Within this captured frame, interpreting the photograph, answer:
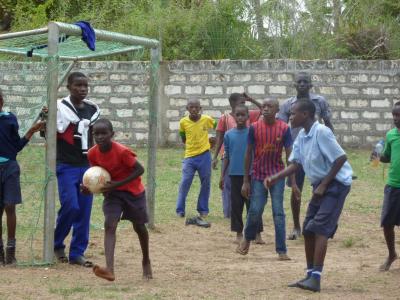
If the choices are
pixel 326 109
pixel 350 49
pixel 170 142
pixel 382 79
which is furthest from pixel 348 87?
pixel 326 109

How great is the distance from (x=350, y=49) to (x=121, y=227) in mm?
9519

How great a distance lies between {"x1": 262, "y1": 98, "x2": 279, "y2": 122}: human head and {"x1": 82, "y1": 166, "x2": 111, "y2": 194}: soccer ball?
2157 mm

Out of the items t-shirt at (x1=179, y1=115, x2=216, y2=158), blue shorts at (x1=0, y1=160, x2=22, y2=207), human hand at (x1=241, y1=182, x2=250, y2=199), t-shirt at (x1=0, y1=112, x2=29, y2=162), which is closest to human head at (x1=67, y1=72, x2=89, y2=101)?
t-shirt at (x1=0, y1=112, x2=29, y2=162)

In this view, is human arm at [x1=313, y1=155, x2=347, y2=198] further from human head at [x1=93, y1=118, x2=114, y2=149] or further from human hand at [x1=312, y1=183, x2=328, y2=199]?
human head at [x1=93, y1=118, x2=114, y2=149]

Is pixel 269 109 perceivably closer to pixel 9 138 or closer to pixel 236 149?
pixel 236 149

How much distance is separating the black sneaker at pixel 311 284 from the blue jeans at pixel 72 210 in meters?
2.35

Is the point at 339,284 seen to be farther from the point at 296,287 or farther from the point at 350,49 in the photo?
the point at 350,49

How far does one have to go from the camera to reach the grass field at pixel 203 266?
7.51 meters

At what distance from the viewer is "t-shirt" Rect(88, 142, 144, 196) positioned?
25.3 ft

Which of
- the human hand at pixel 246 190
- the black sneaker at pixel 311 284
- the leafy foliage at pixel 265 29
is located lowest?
the black sneaker at pixel 311 284

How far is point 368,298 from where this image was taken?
7387 mm

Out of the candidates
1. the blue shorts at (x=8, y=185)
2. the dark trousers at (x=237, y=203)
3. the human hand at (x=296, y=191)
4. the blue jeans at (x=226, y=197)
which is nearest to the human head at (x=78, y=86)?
the blue shorts at (x=8, y=185)

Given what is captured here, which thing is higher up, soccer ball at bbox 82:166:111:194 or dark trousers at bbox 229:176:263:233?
soccer ball at bbox 82:166:111:194

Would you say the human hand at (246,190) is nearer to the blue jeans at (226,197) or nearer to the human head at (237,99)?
the human head at (237,99)
